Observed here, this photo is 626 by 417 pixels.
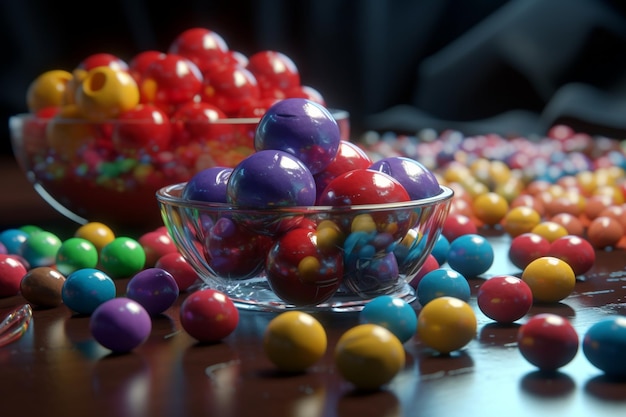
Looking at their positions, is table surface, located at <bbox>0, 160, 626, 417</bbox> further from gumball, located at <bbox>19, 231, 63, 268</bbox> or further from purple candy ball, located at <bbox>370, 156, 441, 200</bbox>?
gumball, located at <bbox>19, 231, 63, 268</bbox>

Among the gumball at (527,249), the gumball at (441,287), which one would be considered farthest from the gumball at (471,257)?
the gumball at (441,287)

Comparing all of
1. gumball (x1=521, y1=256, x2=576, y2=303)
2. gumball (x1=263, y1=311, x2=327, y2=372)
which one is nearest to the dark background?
gumball (x1=521, y1=256, x2=576, y2=303)

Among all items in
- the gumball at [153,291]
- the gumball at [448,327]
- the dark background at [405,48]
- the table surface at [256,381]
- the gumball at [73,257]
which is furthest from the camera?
the dark background at [405,48]

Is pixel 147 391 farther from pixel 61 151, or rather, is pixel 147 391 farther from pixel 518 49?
pixel 518 49

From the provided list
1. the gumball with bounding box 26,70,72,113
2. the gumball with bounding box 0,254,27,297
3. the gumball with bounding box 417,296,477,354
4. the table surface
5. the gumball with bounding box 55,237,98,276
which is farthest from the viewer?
the gumball with bounding box 26,70,72,113

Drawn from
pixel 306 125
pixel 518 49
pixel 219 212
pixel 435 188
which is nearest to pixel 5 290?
pixel 219 212

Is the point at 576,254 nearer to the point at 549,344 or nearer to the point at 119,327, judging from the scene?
the point at 549,344

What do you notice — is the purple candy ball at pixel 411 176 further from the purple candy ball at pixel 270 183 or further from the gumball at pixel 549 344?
the gumball at pixel 549 344
